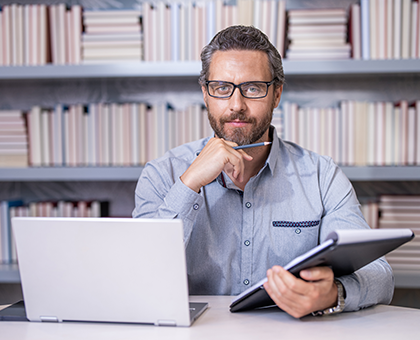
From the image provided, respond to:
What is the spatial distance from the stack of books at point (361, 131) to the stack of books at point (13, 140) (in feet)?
3.80

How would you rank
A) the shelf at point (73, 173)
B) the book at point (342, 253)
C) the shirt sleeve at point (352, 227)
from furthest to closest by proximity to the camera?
Answer: the shelf at point (73, 173) < the shirt sleeve at point (352, 227) < the book at point (342, 253)

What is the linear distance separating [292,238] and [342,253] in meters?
0.49

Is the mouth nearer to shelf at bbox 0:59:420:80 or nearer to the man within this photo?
the man

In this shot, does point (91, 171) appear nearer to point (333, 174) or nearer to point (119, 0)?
point (119, 0)

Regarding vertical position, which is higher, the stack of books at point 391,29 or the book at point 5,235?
the stack of books at point 391,29

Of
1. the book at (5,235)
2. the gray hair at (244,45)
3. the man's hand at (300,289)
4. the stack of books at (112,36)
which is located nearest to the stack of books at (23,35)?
the stack of books at (112,36)

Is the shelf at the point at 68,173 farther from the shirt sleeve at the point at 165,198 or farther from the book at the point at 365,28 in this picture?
the book at the point at 365,28

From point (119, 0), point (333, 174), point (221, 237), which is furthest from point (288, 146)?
point (119, 0)

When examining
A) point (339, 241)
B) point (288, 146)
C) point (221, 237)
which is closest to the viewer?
point (339, 241)

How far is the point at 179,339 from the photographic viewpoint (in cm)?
74

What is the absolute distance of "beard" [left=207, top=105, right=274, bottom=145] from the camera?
1272 mm

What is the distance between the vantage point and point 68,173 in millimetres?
1865

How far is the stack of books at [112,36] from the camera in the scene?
1.84 meters

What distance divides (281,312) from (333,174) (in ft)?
1.83
